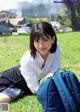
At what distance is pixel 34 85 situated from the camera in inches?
154

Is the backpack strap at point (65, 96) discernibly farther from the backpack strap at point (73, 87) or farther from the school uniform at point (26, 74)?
the school uniform at point (26, 74)

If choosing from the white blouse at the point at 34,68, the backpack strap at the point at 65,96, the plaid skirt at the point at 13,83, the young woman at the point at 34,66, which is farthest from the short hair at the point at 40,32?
the backpack strap at the point at 65,96

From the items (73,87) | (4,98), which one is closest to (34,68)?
(4,98)

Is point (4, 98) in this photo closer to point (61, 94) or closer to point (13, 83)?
point (13, 83)

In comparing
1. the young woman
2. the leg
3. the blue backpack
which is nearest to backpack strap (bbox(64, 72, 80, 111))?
the blue backpack

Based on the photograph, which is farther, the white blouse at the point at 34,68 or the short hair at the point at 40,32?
the white blouse at the point at 34,68

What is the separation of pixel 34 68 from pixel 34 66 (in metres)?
0.03

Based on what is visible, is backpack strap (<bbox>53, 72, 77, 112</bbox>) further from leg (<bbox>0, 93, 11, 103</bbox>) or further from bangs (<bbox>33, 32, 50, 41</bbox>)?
leg (<bbox>0, 93, 11, 103</bbox>)

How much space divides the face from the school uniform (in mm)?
115

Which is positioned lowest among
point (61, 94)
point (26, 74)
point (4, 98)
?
point (4, 98)

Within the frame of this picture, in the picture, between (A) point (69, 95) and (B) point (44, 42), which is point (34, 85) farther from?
(A) point (69, 95)

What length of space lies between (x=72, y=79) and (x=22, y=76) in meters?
1.35

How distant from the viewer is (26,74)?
157 inches

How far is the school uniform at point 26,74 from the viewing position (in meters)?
A: 3.96
